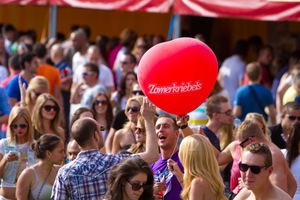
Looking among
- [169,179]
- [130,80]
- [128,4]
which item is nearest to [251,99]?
[130,80]

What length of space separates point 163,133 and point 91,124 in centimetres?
103

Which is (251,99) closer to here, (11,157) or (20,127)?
(20,127)

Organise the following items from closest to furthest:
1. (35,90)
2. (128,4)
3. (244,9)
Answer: (35,90), (244,9), (128,4)

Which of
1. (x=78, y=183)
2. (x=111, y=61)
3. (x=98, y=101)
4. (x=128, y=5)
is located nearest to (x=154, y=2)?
(x=128, y=5)

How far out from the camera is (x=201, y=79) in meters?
4.86

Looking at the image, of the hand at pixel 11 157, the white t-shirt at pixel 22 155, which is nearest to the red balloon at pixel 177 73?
the hand at pixel 11 157

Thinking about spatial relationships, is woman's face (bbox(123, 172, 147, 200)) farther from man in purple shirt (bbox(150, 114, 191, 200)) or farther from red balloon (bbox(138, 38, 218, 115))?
→ red balloon (bbox(138, 38, 218, 115))

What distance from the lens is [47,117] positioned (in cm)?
686

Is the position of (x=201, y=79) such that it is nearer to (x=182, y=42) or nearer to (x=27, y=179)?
(x=182, y=42)

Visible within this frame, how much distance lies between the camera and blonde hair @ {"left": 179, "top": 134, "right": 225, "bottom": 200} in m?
4.78

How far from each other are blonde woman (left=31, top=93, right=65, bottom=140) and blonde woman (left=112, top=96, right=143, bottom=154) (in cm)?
62

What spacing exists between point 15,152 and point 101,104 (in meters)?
2.23

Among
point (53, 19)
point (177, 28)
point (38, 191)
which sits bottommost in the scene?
point (38, 191)

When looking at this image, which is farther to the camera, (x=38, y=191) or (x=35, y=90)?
(x=35, y=90)
